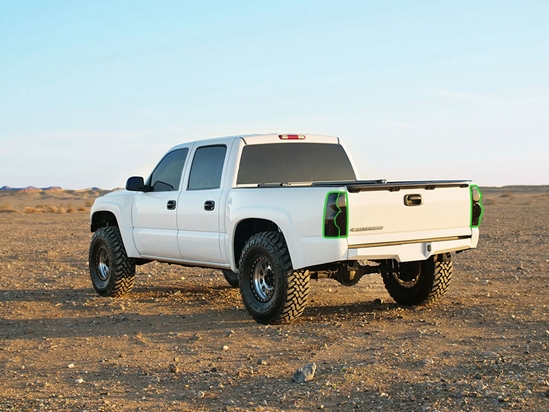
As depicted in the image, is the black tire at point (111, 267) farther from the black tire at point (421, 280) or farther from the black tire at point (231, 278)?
the black tire at point (421, 280)

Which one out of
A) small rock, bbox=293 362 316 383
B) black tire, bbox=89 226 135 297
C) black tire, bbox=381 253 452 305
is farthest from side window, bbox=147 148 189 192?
small rock, bbox=293 362 316 383

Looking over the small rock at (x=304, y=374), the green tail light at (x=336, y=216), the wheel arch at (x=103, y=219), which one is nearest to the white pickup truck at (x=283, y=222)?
the green tail light at (x=336, y=216)

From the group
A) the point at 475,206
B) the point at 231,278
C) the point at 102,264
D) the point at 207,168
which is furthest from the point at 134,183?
the point at 475,206

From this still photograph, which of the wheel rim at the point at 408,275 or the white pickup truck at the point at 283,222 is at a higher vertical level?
the white pickup truck at the point at 283,222

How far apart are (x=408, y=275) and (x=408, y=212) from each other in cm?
179

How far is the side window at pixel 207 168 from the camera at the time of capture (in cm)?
907

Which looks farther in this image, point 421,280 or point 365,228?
point 421,280

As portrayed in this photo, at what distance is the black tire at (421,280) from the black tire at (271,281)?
4.95ft

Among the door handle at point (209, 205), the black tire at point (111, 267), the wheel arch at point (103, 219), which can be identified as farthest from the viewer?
the wheel arch at point (103, 219)

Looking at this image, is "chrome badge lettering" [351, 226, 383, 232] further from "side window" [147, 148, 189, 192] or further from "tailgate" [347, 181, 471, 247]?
"side window" [147, 148, 189, 192]

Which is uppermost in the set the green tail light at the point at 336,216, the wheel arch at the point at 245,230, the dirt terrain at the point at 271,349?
the green tail light at the point at 336,216

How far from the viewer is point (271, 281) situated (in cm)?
825

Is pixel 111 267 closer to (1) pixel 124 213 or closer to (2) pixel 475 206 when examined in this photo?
(1) pixel 124 213

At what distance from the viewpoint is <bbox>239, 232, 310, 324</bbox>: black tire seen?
25.8ft
